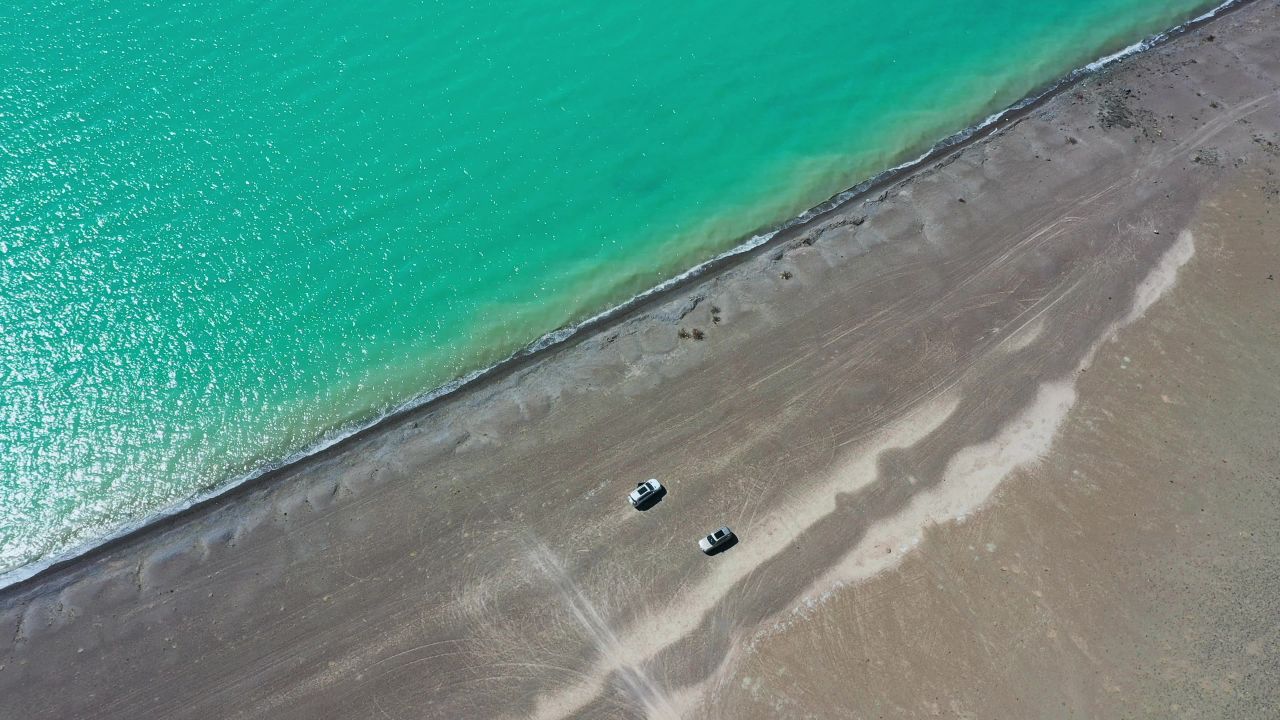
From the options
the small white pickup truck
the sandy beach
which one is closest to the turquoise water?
the sandy beach

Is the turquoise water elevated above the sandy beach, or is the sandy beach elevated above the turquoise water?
the turquoise water

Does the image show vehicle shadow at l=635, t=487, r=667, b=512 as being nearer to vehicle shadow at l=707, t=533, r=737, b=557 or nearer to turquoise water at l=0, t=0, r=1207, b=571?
vehicle shadow at l=707, t=533, r=737, b=557

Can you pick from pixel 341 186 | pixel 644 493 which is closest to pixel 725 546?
pixel 644 493

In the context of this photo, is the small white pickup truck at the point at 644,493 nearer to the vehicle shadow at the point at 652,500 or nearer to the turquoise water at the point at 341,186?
the vehicle shadow at the point at 652,500

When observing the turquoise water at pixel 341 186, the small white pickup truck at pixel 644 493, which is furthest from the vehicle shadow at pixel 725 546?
the turquoise water at pixel 341 186

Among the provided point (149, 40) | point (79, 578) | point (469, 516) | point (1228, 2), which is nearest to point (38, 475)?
Answer: point (79, 578)

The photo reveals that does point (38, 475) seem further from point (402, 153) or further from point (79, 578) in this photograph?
point (402, 153)
